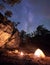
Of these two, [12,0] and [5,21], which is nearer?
[12,0]

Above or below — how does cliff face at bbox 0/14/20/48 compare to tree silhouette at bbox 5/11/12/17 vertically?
below

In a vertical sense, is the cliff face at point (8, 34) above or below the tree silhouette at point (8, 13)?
below

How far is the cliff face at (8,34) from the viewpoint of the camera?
22.4 metres

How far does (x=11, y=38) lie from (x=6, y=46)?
1.25 m

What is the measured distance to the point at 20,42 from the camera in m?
26.0

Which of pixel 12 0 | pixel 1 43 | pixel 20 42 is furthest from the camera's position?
pixel 20 42

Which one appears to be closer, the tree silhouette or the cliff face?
the cliff face

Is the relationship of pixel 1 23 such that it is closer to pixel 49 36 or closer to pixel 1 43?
pixel 1 43

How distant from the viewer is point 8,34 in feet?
74.8

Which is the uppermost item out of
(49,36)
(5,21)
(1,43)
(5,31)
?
(49,36)

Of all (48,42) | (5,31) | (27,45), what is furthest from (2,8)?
(48,42)

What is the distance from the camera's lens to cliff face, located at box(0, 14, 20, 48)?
22.4m

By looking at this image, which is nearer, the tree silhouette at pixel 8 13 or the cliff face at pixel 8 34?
the cliff face at pixel 8 34

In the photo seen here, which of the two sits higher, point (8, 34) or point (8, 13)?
point (8, 13)
